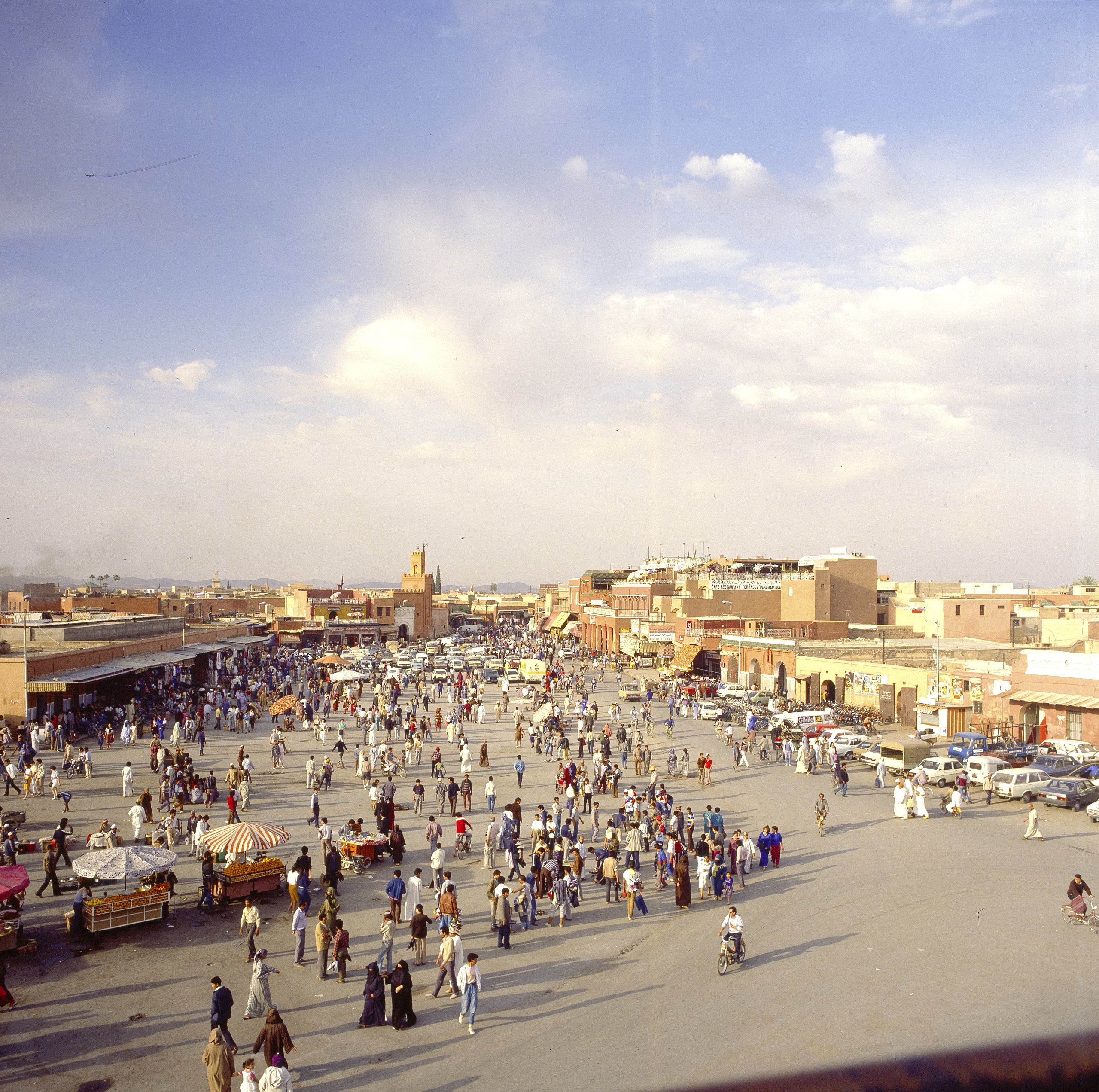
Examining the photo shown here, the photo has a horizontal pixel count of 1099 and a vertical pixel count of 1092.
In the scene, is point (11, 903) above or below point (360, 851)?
above

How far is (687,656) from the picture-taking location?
49.4m

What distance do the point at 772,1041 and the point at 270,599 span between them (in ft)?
350

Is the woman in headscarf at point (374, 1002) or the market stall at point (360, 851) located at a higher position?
the woman in headscarf at point (374, 1002)

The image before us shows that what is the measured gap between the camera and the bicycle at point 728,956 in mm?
11484

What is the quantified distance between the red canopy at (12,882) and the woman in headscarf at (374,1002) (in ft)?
19.7

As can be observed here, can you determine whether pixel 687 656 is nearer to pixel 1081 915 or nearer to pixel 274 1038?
pixel 1081 915

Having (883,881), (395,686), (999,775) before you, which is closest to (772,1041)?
(883,881)

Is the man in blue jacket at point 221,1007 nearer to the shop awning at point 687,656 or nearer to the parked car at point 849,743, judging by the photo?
the parked car at point 849,743

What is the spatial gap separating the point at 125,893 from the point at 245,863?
1895 millimetres

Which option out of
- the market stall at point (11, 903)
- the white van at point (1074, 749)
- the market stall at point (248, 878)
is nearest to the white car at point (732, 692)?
the white van at point (1074, 749)

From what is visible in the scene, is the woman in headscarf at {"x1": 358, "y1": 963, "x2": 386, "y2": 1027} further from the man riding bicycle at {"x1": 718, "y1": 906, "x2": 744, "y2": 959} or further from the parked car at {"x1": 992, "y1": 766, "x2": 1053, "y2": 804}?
the parked car at {"x1": 992, "y1": 766, "x2": 1053, "y2": 804}

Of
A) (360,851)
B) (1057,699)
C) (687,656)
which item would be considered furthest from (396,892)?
(687,656)

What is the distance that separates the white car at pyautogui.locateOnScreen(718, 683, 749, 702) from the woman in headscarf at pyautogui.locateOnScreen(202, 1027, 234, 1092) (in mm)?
35101

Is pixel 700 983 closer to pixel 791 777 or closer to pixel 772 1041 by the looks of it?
pixel 772 1041
